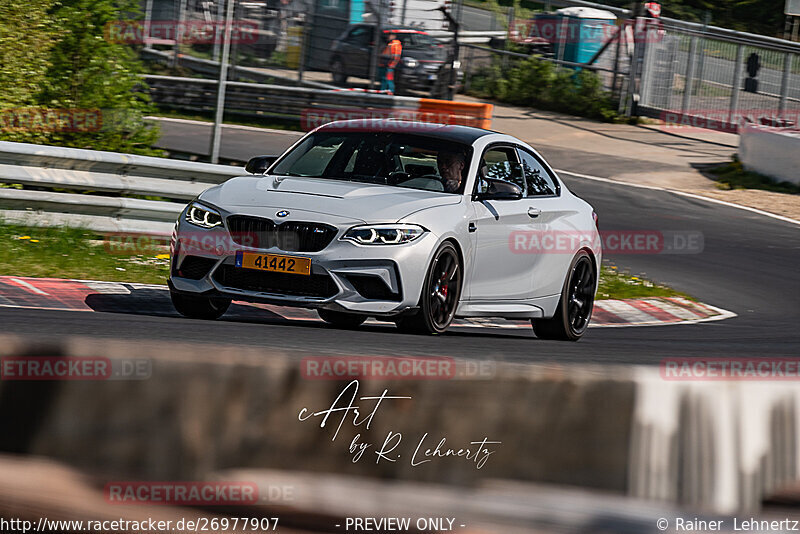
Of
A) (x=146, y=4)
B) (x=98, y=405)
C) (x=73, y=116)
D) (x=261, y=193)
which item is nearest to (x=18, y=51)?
(x=73, y=116)

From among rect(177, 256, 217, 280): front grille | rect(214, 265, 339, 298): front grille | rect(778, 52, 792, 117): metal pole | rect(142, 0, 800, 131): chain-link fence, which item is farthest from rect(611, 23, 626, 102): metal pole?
rect(214, 265, 339, 298): front grille

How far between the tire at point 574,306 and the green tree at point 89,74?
Answer: 640 cm

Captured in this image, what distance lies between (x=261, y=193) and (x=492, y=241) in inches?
64.7

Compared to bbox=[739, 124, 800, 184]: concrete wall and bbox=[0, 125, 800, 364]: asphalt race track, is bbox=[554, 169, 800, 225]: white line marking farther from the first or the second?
bbox=[739, 124, 800, 184]: concrete wall

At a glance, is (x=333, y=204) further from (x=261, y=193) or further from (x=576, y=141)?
(x=576, y=141)

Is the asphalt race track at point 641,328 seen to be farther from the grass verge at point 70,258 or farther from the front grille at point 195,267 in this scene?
the grass verge at point 70,258

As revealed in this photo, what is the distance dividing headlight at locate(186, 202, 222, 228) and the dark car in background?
18.0 metres

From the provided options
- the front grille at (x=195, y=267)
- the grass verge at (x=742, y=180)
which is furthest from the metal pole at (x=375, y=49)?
the front grille at (x=195, y=267)

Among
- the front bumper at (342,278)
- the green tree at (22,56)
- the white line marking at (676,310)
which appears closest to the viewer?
the front bumper at (342,278)

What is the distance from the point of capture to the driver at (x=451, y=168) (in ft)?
26.8

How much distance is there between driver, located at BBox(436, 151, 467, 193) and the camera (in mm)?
8172

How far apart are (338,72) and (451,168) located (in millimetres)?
17640

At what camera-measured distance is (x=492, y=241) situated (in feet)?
26.9

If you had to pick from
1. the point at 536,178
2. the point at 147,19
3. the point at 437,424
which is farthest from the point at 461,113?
the point at 437,424
